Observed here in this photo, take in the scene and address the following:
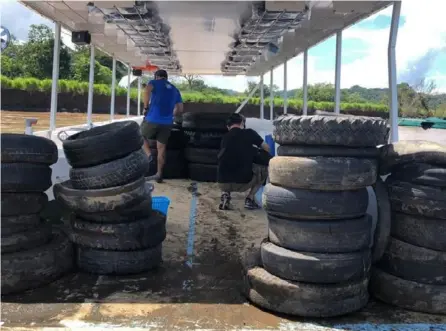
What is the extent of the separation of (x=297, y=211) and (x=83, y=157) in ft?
6.04

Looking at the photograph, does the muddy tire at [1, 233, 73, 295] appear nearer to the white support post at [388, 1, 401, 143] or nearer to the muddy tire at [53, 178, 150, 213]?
the muddy tire at [53, 178, 150, 213]

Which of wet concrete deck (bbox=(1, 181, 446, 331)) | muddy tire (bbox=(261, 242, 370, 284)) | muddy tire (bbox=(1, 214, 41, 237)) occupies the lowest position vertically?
wet concrete deck (bbox=(1, 181, 446, 331))

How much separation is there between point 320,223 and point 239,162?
3156mm

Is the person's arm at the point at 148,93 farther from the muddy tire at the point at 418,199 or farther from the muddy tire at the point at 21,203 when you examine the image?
the muddy tire at the point at 418,199

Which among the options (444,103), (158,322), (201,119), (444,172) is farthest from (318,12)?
(444,103)

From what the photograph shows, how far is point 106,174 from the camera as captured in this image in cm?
394

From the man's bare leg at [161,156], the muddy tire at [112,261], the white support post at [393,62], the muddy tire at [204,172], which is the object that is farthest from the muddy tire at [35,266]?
the muddy tire at [204,172]

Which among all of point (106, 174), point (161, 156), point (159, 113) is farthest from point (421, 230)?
point (159, 113)

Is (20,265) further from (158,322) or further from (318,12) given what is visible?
(318,12)

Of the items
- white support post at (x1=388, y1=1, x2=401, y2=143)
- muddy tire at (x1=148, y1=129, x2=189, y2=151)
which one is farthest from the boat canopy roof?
muddy tire at (x1=148, y1=129, x2=189, y2=151)

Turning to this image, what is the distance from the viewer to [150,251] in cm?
418

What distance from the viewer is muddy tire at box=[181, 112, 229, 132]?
8.32 m

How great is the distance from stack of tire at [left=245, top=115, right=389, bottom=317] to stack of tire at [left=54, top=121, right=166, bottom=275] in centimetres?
113

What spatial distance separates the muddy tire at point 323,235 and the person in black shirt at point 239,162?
2.90 meters
